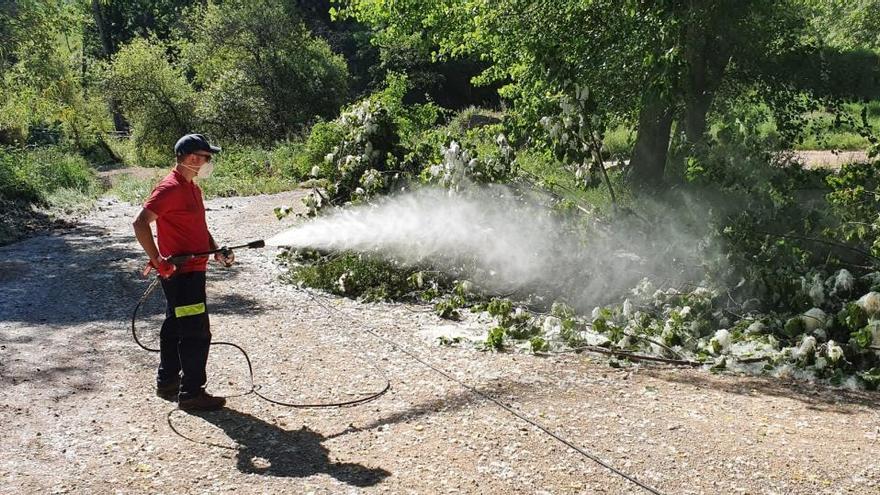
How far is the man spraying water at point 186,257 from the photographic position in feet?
16.0

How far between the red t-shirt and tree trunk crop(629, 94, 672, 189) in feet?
21.6

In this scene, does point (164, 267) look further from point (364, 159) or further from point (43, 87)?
point (43, 87)

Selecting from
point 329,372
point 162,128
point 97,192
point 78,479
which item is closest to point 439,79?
point 162,128

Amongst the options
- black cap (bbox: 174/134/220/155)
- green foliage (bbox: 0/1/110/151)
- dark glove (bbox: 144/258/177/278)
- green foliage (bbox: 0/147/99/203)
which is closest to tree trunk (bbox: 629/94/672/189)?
black cap (bbox: 174/134/220/155)

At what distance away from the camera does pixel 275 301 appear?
8219 mm

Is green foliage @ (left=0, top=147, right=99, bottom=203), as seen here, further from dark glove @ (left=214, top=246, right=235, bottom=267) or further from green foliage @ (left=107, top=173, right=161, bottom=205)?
dark glove @ (left=214, top=246, right=235, bottom=267)

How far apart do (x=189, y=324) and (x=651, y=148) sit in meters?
7.15

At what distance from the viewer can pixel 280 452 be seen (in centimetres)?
452

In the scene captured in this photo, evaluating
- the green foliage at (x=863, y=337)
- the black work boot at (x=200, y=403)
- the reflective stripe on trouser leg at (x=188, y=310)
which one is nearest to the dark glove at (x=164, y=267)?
the reflective stripe on trouser leg at (x=188, y=310)

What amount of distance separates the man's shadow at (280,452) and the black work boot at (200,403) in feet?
0.15

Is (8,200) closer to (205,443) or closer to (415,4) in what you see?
(415,4)

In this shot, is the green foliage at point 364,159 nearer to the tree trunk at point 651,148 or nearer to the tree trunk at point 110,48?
the tree trunk at point 651,148

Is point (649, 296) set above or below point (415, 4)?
below

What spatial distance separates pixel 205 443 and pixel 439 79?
86.8 feet
